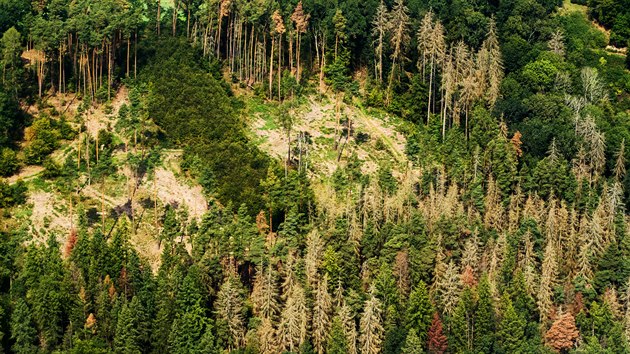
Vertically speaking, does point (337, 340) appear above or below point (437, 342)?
above

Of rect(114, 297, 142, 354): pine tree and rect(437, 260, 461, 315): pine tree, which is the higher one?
rect(437, 260, 461, 315): pine tree

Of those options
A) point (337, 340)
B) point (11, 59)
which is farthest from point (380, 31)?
point (337, 340)

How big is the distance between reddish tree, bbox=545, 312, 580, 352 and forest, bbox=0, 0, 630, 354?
0.34 metres

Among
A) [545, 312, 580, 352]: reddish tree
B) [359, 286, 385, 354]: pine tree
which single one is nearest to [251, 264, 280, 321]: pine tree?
[359, 286, 385, 354]: pine tree

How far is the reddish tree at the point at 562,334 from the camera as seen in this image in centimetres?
15812

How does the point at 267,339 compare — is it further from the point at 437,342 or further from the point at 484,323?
the point at 484,323

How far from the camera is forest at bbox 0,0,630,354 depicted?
154 m

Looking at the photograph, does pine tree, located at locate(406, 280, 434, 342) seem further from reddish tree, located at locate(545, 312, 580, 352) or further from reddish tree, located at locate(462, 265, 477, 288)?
reddish tree, located at locate(545, 312, 580, 352)

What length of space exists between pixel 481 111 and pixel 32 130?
63184 millimetres

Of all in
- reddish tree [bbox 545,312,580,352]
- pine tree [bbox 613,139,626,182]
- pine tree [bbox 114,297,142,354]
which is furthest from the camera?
pine tree [bbox 613,139,626,182]

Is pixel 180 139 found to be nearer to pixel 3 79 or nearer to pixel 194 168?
pixel 194 168

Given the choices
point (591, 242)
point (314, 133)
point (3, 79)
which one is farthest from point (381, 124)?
point (3, 79)

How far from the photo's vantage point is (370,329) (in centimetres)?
15212

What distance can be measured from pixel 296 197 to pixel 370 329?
80.4 feet
